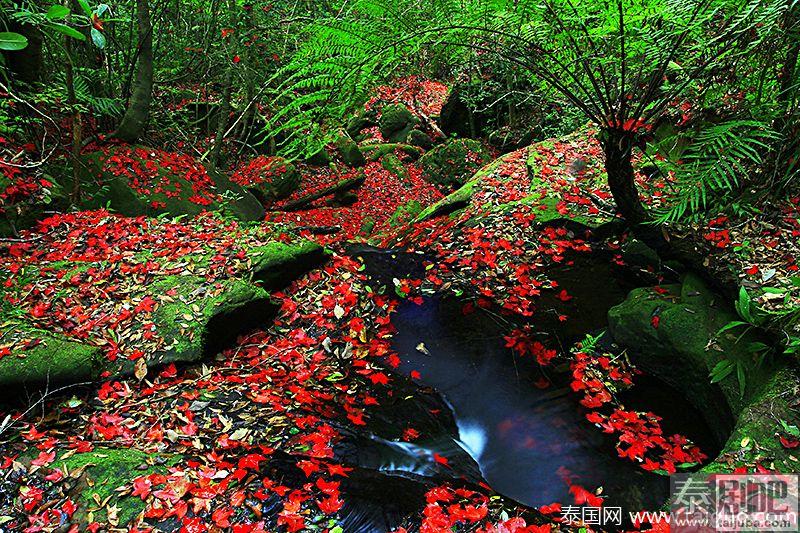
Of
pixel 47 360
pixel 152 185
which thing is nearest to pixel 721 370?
pixel 47 360

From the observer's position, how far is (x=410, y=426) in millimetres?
3811

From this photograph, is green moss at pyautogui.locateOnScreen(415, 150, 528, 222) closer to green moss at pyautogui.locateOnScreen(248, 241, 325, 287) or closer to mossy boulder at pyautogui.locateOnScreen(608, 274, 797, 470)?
green moss at pyautogui.locateOnScreen(248, 241, 325, 287)

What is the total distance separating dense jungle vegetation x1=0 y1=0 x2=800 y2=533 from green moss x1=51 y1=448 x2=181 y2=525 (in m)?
0.01

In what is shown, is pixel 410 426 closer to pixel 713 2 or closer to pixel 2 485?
pixel 2 485

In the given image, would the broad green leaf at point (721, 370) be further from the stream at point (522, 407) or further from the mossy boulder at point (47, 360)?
the mossy boulder at point (47, 360)

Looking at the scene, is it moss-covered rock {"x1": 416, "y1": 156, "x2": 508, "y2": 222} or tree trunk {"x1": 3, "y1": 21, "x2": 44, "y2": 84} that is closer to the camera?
tree trunk {"x1": 3, "y1": 21, "x2": 44, "y2": 84}

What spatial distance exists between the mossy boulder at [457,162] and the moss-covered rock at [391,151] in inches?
76.3

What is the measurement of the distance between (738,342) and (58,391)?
554 cm

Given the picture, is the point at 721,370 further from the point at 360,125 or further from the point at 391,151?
the point at 360,125

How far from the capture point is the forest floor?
99.3 inches

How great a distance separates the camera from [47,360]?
3.21 metres

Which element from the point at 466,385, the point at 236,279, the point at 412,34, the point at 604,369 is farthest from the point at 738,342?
the point at 236,279

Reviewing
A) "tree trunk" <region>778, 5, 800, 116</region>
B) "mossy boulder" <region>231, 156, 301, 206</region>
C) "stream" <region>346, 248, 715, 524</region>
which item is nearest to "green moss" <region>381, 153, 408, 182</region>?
"mossy boulder" <region>231, 156, 301, 206</region>

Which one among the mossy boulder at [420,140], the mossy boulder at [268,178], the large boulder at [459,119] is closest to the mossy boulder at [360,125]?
the mossy boulder at [420,140]
